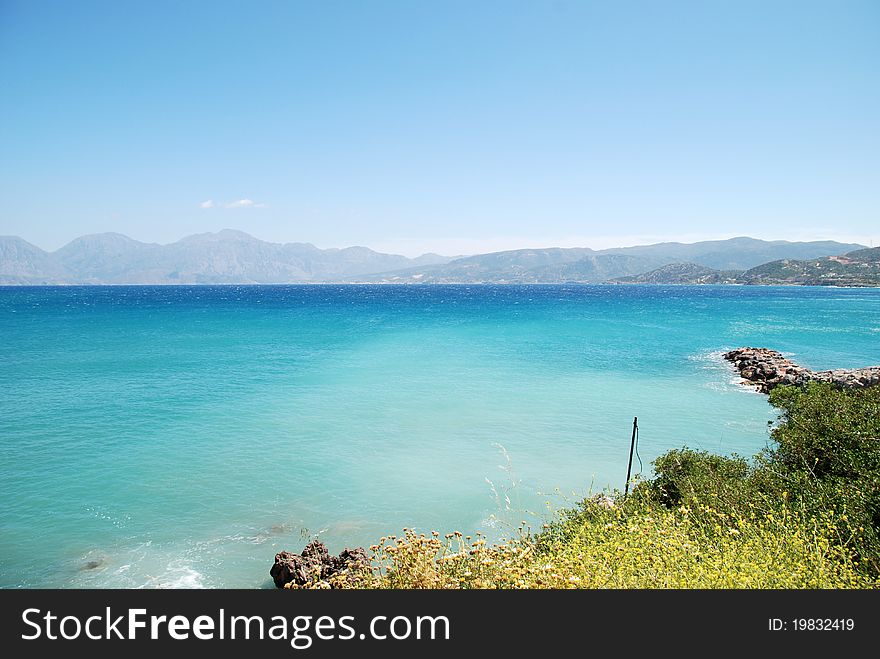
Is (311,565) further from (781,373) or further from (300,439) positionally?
(781,373)

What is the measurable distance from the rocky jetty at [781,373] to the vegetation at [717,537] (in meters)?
17.9

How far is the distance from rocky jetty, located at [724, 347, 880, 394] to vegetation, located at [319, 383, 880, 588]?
17939 mm

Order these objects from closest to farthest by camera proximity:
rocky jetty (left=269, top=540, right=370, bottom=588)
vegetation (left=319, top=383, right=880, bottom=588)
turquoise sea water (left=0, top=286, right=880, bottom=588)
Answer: vegetation (left=319, top=383, right=880, bottom=588) < rocky jetty (left=269, top=540, right=370, bottom=588) < turquoise sea water (left=0, top=286, right=880, bottom=588)

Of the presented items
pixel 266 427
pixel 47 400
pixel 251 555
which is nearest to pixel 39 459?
pixel 266 427

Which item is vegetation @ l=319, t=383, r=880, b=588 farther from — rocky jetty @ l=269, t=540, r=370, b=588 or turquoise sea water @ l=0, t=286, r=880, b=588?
turquoise sea water @ l=0, t=286, r=880, b=588

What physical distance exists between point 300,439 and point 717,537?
20.2 metres

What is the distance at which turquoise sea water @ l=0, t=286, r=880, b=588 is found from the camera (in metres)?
15.8

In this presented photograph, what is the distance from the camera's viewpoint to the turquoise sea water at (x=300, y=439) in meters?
15.8

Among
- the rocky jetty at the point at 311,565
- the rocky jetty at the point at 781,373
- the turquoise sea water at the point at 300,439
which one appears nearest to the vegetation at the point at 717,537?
the rocky jetty at the point at 311,565

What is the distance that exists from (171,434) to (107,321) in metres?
71.4

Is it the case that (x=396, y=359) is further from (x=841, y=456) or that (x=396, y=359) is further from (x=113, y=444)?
(x=841, y=456)

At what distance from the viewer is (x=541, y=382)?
3784 centimetres

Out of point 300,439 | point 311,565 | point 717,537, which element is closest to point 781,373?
point 717,537

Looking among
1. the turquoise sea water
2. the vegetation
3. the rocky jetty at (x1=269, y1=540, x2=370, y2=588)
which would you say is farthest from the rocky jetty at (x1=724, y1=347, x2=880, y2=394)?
the rocky jetty at (x1=269, y1=540, x2=370, y2=588)
